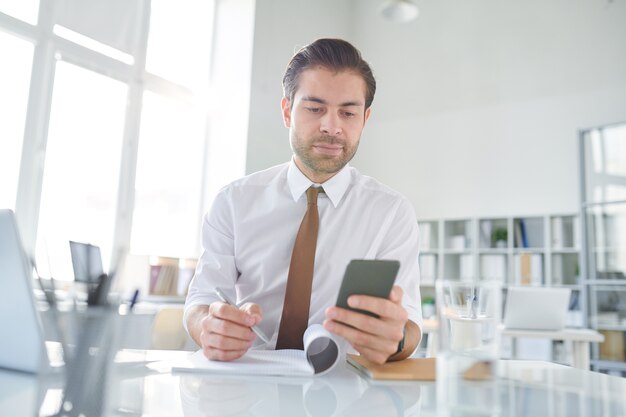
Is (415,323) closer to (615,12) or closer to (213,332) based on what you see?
(213,332)

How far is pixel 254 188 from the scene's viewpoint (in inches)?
63.5

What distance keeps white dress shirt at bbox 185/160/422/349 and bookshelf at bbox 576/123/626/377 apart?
12.9 ft

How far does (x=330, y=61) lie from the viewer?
1.49 meters

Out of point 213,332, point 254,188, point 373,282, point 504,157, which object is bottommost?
point 213,332

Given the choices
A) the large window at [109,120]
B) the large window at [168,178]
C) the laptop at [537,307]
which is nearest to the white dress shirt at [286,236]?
the laptop at [537,307]

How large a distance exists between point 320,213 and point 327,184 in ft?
0.28

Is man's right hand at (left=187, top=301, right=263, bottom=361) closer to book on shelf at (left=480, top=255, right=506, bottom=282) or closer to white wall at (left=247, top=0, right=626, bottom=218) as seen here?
white wall at (left=247, top=0, right=626, bottom=218)

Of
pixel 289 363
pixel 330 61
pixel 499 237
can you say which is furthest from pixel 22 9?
pixel 499 237

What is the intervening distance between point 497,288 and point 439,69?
6.31 m

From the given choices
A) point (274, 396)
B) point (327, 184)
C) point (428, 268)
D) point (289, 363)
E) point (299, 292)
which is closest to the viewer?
point (274, 396)

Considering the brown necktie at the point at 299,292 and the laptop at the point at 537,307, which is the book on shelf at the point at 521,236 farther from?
the brown necktie at the point at 299,292

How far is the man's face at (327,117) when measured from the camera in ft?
4.74

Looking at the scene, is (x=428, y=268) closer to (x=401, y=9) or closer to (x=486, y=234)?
(x=486, y=234)

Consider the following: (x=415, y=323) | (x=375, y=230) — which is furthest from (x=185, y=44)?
(x=415, y=323)
